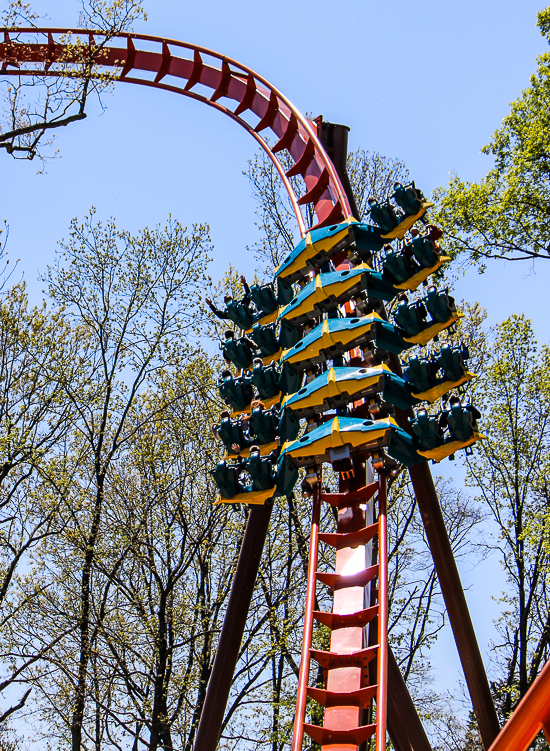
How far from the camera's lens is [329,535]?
634 cm

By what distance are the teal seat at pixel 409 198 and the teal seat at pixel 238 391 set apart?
2.26m

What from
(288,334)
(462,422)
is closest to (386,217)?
(288,334)

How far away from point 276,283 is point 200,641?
311 inches

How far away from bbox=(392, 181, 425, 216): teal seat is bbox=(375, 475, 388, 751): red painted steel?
2711 mm

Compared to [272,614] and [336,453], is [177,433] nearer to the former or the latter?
[272,614]

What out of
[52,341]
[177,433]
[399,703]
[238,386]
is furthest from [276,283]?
[52,341]

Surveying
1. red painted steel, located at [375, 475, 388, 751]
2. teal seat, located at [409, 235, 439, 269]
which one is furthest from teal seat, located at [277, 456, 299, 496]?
teal seat, located at [409, 235, 439, 269]

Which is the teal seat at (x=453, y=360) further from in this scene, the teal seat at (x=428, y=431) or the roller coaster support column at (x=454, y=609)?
the roller coaster support column at (x=454, y=609)

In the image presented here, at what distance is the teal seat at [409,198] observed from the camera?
24.7ft

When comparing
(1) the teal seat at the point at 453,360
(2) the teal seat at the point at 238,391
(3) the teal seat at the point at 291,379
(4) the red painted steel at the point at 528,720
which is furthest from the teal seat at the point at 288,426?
(4) the red painted steel at the point at 528,720

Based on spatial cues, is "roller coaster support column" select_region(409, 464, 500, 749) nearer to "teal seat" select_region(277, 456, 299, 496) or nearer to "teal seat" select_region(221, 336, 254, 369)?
"teal seat" select_region(277, 456, 299, 496)

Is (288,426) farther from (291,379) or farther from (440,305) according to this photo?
(440,305)

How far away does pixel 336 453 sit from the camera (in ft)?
21.0

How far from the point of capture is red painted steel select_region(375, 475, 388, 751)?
15.4 ft
